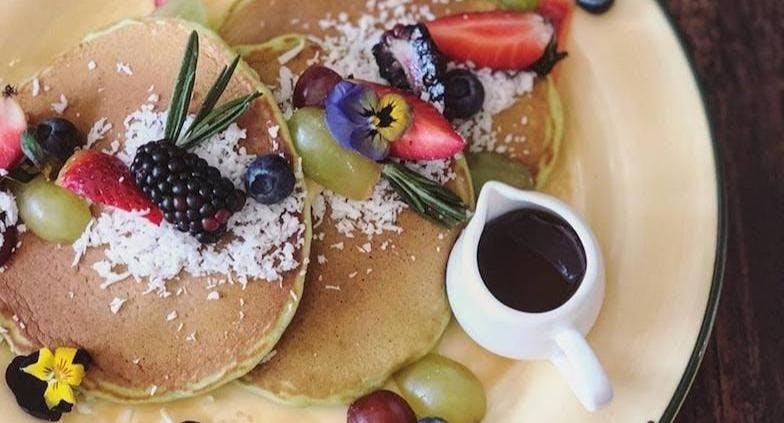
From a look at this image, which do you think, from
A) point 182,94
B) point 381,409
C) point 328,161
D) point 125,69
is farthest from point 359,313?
point 125,69

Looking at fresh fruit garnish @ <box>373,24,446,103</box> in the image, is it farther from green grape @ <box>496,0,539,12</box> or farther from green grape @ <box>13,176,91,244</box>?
green grape @ <box>13,176,91,244</box>

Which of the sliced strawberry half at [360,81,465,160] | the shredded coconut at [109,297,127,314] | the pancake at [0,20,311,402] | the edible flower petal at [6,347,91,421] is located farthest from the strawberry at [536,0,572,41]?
the edible flower petal at [6,347,91,421]

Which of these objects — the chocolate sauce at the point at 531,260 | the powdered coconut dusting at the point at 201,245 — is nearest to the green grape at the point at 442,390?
the chocolate sauce at the point at 531,260

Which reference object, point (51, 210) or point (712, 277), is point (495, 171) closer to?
point (712, 277)

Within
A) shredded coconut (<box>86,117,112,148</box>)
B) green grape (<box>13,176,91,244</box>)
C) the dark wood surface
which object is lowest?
the dark wood surface

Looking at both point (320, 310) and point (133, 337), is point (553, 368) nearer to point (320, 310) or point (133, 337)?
point (320, 310)

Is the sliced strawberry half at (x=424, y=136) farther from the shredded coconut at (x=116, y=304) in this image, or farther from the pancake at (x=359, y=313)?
the shredded coconut at (x=116, y=304)

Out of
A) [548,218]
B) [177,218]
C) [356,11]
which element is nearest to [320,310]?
[177,218]
